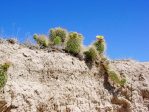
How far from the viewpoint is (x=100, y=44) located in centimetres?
1608

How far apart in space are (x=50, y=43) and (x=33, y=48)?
3.63 ft

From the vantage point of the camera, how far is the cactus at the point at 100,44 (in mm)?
16047

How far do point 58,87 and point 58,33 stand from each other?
2973mm

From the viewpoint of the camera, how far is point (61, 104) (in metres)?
13.6

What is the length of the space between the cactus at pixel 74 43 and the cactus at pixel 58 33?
2.35ft

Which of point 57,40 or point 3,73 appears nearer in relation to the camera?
point 3,73

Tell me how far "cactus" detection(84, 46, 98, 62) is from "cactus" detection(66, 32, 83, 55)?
1.28 feet

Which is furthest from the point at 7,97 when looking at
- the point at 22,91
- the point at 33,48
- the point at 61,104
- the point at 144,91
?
the point at 144,91

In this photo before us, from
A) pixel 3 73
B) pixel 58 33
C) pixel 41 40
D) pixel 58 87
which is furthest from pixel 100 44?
pixel 3 73

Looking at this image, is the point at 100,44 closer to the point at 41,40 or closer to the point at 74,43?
the point at 74,43

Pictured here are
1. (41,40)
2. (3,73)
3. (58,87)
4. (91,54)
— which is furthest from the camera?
(41,40)

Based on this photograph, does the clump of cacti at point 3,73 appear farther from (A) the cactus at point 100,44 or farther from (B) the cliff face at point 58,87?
(A) the cactus at point 100,44

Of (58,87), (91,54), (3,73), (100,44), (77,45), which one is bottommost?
(58,87)

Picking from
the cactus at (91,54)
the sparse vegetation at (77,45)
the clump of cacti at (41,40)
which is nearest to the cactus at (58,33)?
the sparse vegetation at (77,45)
